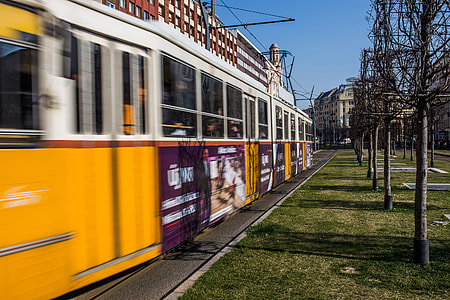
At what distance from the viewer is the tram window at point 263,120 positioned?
37.0 ft

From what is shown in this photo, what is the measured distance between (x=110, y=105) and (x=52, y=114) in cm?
85

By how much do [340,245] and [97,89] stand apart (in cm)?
451

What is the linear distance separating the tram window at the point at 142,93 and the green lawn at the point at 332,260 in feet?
6.88

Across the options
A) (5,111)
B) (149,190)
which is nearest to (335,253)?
(149,190)

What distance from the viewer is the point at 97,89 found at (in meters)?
4.43

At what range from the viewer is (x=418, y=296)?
4.39m

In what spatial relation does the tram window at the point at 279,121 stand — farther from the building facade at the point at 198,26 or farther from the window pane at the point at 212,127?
the window pane at the point at 212,127

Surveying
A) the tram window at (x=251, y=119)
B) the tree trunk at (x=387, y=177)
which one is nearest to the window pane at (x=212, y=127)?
the tram window at (x=251, y=119)

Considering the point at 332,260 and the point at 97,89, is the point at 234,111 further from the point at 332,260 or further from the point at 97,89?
the point at 97,89

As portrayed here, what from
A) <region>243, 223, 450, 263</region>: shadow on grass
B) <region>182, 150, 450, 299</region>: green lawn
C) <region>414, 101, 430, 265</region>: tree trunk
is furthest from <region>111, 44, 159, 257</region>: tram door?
<region>414, 101, 430, 265</region>: tree trunk

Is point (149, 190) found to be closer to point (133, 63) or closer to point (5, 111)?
point (133, 63)

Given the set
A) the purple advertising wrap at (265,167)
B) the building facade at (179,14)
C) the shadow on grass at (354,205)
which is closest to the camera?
the shadow on grass at (354,205)

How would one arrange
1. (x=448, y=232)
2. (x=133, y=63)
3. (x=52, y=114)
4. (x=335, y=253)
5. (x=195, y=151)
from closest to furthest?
(x=52, y=114) < (x=133, y=63) < (x=335, y=253) < (x=195, y=151) < (x=448, y=232)

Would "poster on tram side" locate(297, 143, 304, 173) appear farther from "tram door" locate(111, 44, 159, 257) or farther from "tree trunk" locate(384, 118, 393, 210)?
"tram door" locate(111, 44, 159, 257)
